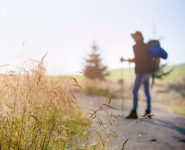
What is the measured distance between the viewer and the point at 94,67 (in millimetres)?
29109

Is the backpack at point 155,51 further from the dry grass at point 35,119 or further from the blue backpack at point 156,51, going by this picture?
the dry grass at point 35,119

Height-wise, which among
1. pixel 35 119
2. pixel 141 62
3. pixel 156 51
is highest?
pixel 156 51

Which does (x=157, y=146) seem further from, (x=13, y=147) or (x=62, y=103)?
(x=13, y=147)

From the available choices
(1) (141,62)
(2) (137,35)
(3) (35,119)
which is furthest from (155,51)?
(3) (35,119)

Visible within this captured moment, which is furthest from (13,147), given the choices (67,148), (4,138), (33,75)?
(33,75)

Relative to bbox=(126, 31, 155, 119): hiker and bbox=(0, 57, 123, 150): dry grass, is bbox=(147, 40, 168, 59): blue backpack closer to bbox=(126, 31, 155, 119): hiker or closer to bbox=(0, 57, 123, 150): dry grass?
bbox=(126, 31, 155, 119): hiker

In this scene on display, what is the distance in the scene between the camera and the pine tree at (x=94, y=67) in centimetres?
2880

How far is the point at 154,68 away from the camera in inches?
209

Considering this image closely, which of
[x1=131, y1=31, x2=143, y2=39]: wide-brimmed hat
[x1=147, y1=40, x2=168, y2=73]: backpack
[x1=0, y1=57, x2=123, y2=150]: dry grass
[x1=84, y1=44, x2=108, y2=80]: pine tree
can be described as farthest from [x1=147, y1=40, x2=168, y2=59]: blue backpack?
[x1=84, y1=44, x2=108, y2=80]: pine tree

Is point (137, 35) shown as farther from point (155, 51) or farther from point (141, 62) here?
point (141, 62)

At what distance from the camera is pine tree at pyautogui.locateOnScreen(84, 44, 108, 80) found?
94.5 ft

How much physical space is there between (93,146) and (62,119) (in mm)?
453

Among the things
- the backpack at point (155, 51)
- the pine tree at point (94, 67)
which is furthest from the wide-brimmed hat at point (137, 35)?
the pine tree at point (94, 67)

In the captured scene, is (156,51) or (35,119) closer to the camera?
(35,119)
